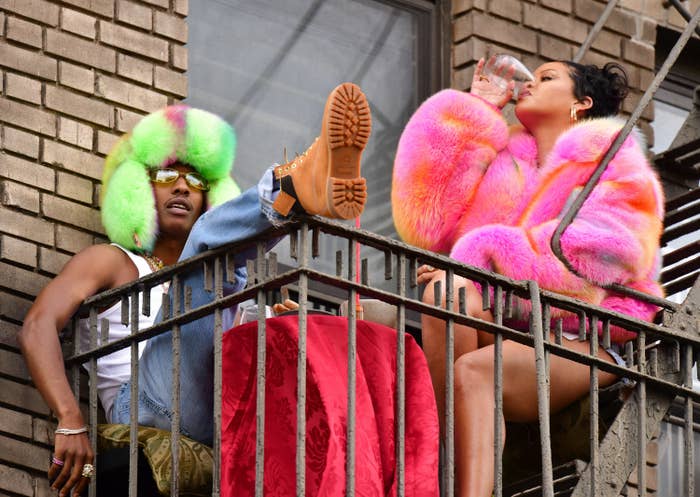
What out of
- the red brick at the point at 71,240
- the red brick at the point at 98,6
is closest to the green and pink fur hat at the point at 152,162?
the red brick at the point at 71,240

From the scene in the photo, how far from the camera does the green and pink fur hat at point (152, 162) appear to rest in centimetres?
869

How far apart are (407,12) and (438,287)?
9.59 feet

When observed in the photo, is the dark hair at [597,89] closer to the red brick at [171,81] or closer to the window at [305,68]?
the window at [305,68]

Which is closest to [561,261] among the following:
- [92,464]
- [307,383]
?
[307,383]

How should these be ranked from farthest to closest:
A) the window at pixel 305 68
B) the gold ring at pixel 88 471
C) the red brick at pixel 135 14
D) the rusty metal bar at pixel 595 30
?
the rusty metal bar at pixel 595 30 → the window at pixel 305 68 → the red brick at pixel 135 14 → the gold ring at pixel 88 471

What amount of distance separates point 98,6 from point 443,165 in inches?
60.0

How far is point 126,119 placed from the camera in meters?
9.11

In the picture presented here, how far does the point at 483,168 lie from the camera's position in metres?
9.09

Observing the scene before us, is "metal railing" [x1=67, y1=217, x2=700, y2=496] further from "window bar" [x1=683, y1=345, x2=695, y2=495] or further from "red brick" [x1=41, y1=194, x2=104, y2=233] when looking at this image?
"red brick" [x1=41, y1=194, x2=104, y2=233]

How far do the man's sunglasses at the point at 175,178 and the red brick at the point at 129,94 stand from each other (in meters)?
0.45

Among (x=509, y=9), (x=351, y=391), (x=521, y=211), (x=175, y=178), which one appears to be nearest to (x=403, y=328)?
(x=351, y=391)

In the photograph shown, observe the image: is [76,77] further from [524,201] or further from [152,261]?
[524,201]

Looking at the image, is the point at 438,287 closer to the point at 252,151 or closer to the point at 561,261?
the point at 561,261

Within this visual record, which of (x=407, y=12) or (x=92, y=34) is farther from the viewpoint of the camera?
(x=407, y=12)
